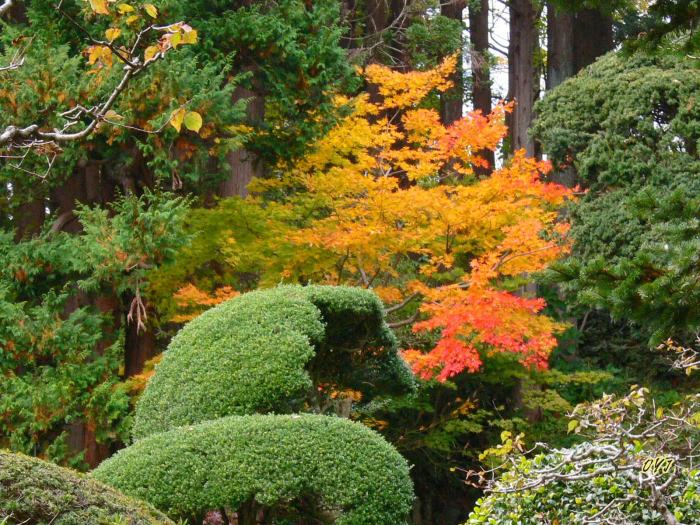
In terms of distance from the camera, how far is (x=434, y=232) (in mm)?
10148

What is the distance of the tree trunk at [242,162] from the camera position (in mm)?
12203

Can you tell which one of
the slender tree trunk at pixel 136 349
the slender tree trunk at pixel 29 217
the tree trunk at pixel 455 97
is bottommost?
the slender tree trunk at pixel 136 349

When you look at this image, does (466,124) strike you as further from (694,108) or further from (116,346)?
(116,346)

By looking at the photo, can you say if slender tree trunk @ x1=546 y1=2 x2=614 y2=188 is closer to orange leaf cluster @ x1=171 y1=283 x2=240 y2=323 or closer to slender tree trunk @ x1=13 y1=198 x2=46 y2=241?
slender tree trunk @ x1=13 y1=198 x2=46 y2=241

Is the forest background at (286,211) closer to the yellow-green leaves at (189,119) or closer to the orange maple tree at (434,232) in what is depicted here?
the orange maple tree at (434,232)

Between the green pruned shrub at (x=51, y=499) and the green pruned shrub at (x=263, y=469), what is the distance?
204cm

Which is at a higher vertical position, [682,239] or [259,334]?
[682,239]

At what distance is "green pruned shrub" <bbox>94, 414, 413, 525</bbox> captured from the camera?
6.44 metres

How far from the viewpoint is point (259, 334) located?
24.2ft

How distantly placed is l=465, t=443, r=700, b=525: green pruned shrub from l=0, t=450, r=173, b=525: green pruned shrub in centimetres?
154

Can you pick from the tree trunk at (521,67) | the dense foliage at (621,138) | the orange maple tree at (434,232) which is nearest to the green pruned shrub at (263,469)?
the orange maple tree at (434,232)

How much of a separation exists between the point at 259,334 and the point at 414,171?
369 centimetres

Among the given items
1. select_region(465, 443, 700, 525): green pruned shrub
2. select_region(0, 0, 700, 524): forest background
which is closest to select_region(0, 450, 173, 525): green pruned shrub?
select_region(465, 443, 700, 525): green pruned shrub

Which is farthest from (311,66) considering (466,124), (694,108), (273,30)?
(694,108)
